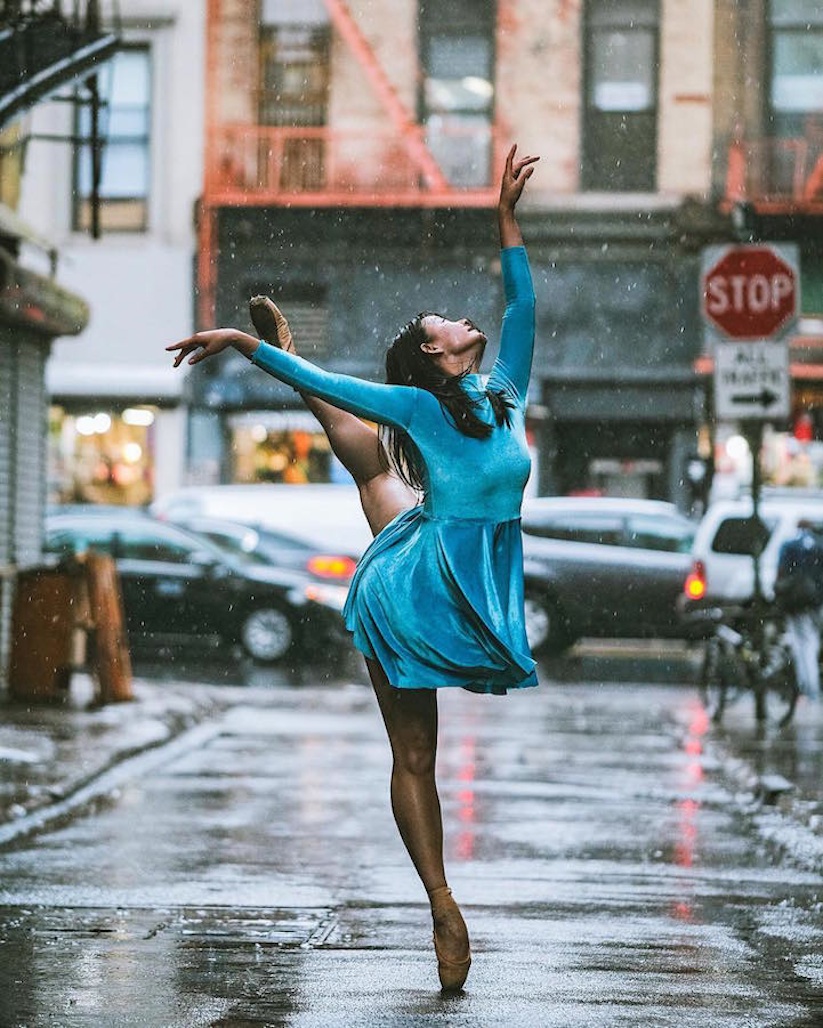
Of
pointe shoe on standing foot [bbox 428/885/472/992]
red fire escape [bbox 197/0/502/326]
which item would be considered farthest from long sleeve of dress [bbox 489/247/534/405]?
red fire escape [bbox 197/0/502/326]

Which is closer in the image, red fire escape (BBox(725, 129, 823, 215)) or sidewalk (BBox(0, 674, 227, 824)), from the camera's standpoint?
sidewalk (BBox(0, 674, 227, 824))

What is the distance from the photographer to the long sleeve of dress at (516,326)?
Answer: 617 centimetres

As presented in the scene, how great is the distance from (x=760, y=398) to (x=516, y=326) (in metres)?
9.54

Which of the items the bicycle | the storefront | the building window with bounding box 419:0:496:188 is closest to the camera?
the bicycle

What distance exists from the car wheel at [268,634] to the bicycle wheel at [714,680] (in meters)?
6.33

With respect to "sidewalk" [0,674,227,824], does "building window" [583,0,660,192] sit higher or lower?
higher

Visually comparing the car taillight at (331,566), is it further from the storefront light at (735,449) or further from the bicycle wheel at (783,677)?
the storefront light at (735,449)

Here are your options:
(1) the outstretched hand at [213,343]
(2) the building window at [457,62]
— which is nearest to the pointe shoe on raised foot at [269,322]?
(1) the outstretched hand at [213,343]

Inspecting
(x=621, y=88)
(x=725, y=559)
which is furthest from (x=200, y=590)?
(x=621, y=88)

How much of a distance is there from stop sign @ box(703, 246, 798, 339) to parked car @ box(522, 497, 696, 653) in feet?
28.2

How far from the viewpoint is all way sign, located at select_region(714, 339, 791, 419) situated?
15453 mm

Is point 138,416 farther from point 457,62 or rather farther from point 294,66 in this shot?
point 457,62

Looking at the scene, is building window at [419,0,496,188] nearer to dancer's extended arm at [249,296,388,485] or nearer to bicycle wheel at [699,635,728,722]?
bicycle wheel at [699,635,728,722]

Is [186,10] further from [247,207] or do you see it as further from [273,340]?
[273,340]
